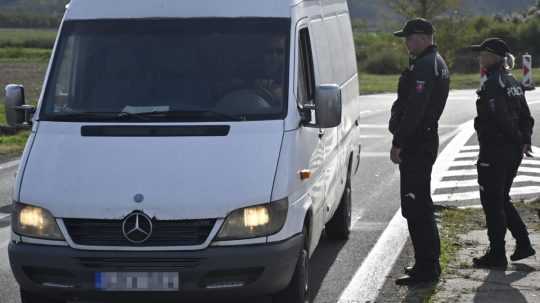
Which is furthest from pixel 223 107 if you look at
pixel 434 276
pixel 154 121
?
pixel 434 276

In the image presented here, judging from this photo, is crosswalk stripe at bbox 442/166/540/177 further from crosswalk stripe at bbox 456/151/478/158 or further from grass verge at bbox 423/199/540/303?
grass verge at bbox 423/199/540/303

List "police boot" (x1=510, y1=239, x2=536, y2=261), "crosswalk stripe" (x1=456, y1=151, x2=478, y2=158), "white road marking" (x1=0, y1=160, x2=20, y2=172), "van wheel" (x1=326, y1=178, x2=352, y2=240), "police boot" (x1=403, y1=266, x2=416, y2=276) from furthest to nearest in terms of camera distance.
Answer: "crosswalk stripe" (x1=456, y1=151, x2=478, y2=158), "white road marking" (x1=0, y1=160, x2=20, y2=172), "van wheel" (x1=326, y1=178, x2=352, y2=240), "police boot" (x1=510, y1=239, x2=536, y2=261), "police boot" (x1=403, y1=266, x2=416, y2=276)

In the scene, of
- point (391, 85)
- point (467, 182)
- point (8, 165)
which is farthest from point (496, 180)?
point (391, 85)

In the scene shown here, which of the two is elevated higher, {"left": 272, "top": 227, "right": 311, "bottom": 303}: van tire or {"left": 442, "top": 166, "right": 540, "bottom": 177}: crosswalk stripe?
{"left": 272, "top": 227, "right": 311, "bottom": 303}: van tire

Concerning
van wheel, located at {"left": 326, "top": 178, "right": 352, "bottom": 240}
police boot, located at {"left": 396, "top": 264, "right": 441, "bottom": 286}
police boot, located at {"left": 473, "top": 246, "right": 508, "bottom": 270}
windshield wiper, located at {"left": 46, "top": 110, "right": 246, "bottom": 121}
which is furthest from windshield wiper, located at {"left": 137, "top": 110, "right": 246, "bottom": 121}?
van wheel, located at {"left": 326, "top": 178, "right": 352, "bottom": 240}

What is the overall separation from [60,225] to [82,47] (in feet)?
5.56

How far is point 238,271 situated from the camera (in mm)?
7129

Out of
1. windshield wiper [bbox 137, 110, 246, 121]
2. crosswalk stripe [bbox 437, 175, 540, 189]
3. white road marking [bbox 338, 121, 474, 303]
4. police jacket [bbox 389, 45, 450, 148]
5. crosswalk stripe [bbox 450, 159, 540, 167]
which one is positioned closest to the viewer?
windshield wiper [bbox 137, 110, 246, 121]

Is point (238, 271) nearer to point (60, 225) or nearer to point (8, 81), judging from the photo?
point (60, 225)

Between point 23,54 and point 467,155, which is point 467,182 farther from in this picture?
point 23,54

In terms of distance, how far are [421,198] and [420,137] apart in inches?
18.2

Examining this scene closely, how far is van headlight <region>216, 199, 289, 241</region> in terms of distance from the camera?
7.14m

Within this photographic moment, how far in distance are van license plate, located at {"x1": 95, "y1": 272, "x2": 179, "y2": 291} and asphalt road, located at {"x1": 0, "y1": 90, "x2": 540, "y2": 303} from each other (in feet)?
2.98

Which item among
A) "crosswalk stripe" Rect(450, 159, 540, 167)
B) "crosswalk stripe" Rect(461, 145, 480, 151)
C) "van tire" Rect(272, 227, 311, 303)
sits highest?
"van tire" Rect(272, 227, 311, 303)
